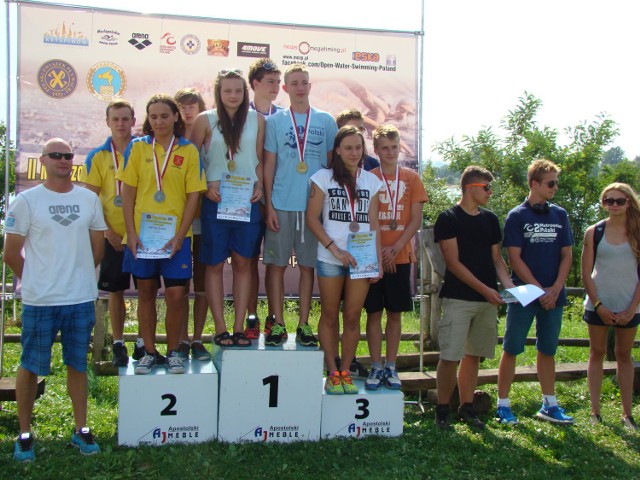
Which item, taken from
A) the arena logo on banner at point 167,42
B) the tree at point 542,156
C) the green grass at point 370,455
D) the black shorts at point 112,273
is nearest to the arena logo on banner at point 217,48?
the arena logo on banner at point 167,42

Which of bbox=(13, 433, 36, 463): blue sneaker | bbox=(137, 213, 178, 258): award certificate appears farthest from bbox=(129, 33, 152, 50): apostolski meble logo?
bbox=(13, 433, 36, 463): blue sneaker

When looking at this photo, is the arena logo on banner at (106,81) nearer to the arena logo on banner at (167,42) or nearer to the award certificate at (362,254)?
the arena logo on banner at (167,42)

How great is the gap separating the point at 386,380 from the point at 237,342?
1.10 m

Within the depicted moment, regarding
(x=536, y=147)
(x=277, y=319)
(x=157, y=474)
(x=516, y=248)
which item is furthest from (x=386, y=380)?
(x=536, y=147)

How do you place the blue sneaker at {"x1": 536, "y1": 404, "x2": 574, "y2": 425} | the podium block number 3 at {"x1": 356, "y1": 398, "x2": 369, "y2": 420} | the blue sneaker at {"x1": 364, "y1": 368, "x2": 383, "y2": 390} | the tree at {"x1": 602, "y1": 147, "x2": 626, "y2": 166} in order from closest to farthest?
the podium block number 3 at {"x1": 356, "y1": 398, "x2": 369, "y2": 420} → the blue sneaker at {"x1": 364, "y1": 368, "x2": 383, "y2": 390} → the blue sneaker at {"x1": 536, "y1": 404, "x2": 574, "y2": 425} → the tree at {"x1": 602, "y1": 147, "x2": 626, "y2": 166}

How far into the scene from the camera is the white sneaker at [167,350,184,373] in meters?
4.02

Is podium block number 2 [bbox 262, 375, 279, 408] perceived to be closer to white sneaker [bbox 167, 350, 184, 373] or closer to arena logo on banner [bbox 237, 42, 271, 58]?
white sneaker [bbox 167, 350, 184, 373]

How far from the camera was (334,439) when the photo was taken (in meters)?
4.14

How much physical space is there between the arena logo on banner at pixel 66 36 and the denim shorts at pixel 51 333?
2657mm

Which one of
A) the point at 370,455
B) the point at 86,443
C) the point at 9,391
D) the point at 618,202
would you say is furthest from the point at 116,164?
the point at 618,202

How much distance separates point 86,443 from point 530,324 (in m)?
3.09

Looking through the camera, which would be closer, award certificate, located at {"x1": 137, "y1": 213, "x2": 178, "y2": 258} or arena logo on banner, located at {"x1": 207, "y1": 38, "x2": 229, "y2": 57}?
award certificate, located at {"x1": 137, "y1": 213, "x2": 178, "y2": 258}

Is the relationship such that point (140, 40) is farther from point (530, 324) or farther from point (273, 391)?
point (530, 324)

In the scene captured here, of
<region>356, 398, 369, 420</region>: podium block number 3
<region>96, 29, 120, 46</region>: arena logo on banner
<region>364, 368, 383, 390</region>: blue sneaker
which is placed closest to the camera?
<region>356, 398, 369, 420</region>: podium block number 3
